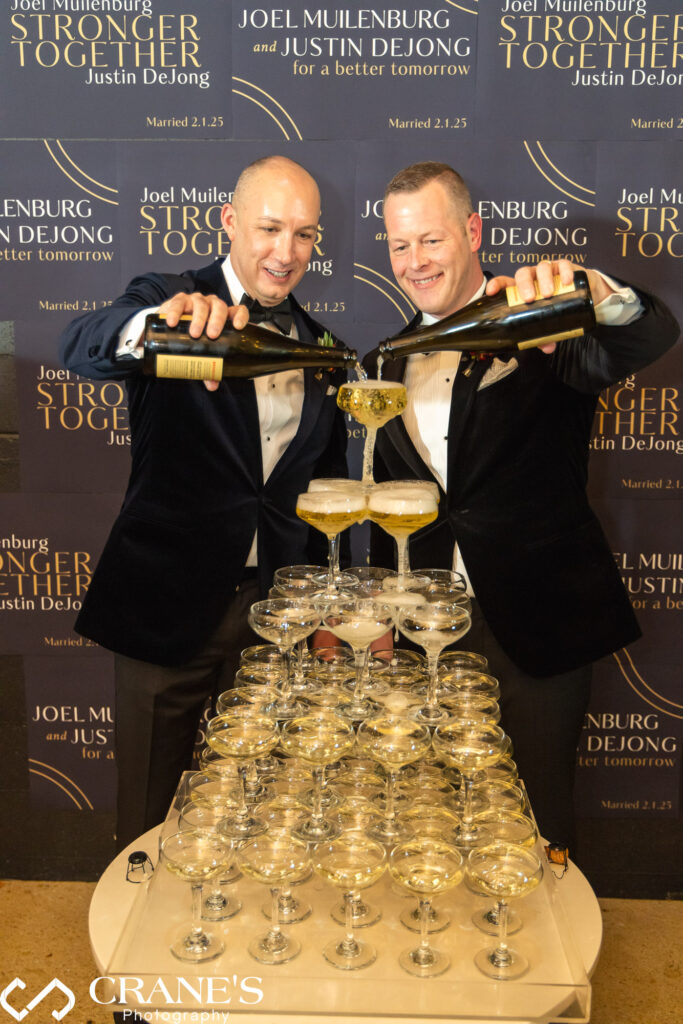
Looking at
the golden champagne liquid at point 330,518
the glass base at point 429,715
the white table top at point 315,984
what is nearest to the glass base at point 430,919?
the white table top at point 315,984

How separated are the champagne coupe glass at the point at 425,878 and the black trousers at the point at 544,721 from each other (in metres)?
1.07

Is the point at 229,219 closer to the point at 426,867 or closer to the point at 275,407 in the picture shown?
the point at 275,407

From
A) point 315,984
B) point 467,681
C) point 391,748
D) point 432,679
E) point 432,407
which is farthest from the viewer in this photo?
point 432,407

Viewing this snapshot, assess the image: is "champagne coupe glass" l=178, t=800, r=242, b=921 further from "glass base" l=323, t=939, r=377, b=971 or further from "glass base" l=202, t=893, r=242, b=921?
"glass base" l=323, t=939, r=377, b=971

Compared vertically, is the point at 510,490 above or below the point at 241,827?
above

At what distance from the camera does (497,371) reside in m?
2.60

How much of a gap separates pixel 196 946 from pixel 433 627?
724 mm

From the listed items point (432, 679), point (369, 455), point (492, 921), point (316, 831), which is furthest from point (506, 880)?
point (369, 455)

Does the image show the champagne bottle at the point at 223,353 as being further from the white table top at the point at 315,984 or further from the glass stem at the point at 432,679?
the white table top at the point at 315,984

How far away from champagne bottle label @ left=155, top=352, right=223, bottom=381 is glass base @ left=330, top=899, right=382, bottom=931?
42.5 inches

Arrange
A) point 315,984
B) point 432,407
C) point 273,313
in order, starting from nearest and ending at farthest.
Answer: point 315,984
point 432,407
point 273,313

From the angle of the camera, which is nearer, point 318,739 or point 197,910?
point 197,910

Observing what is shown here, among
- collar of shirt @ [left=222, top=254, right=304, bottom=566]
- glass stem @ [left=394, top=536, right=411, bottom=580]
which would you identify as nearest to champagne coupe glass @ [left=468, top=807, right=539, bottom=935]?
glass stem @ [left=394, top=536, right=411, bottom=580]

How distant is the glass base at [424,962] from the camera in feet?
5.02
